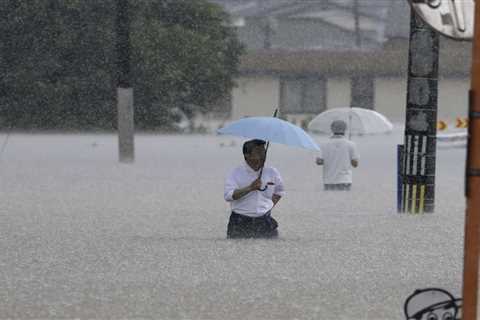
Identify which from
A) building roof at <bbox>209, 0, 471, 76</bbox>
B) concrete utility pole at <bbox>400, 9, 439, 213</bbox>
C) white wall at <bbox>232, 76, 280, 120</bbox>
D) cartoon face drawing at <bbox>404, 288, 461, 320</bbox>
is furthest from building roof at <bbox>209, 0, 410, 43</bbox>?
cartoon face drawing at <bbox>404, 288, 461, 320</bbox>

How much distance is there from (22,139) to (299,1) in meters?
41.7

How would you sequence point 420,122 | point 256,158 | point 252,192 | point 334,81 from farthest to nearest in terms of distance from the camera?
point 334,81, point 420,122, point 252,192, point 256,158

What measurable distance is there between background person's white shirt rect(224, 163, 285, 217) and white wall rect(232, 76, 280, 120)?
48.6m

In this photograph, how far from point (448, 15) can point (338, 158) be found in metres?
12.9

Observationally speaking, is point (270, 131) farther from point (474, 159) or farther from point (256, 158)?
point (474, 159)

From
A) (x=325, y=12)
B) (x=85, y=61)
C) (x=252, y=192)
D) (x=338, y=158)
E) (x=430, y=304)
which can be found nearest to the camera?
(x=430, y=304)

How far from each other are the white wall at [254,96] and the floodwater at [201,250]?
3655 cm

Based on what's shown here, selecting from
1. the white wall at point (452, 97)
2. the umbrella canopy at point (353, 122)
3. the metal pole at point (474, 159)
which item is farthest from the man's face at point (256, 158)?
the white wall at point (452, 97)

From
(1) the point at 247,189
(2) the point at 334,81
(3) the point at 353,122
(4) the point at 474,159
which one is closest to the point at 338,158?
(3) the point at 353,122

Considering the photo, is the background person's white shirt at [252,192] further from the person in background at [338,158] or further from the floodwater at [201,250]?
the person in background at [338,158]

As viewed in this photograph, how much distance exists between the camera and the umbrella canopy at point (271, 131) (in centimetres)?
1259

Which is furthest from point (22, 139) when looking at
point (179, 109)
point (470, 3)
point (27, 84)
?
point (470, 3)

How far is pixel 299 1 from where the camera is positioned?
79.9 m

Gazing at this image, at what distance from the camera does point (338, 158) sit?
20.0m
